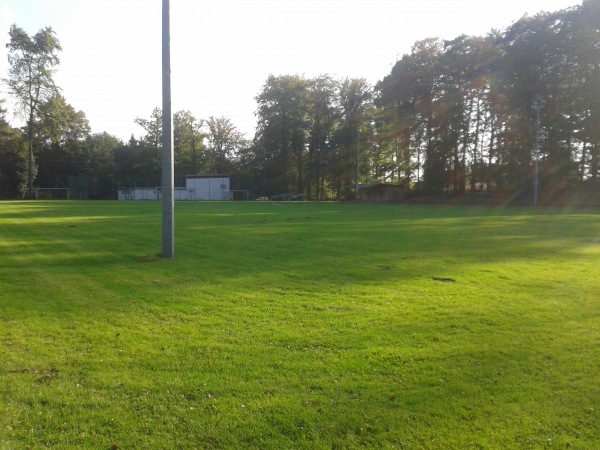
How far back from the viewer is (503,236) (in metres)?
19.5

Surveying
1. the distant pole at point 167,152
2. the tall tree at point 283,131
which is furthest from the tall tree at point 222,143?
the distant pole at point 167,152

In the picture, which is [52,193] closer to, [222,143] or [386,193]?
[222,143]

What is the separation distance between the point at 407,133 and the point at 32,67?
5323cm

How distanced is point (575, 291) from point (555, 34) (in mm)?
53107

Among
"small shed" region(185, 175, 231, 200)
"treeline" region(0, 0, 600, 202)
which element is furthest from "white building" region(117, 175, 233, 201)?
"treeline" region(0, 0, 600, 202)

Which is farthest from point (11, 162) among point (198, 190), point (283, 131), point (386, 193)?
point (386, 193)

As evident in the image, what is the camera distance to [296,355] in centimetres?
554

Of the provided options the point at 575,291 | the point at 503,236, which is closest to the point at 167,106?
the point at 575,291

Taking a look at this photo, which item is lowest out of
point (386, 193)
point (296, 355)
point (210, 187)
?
point (296, 355)

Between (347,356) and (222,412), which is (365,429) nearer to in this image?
(222,412)

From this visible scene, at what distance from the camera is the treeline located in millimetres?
51906

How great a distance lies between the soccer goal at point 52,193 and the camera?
74231mm

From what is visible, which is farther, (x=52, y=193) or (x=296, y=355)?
(x=52, y=193)

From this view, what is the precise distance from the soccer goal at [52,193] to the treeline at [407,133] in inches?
94.0
